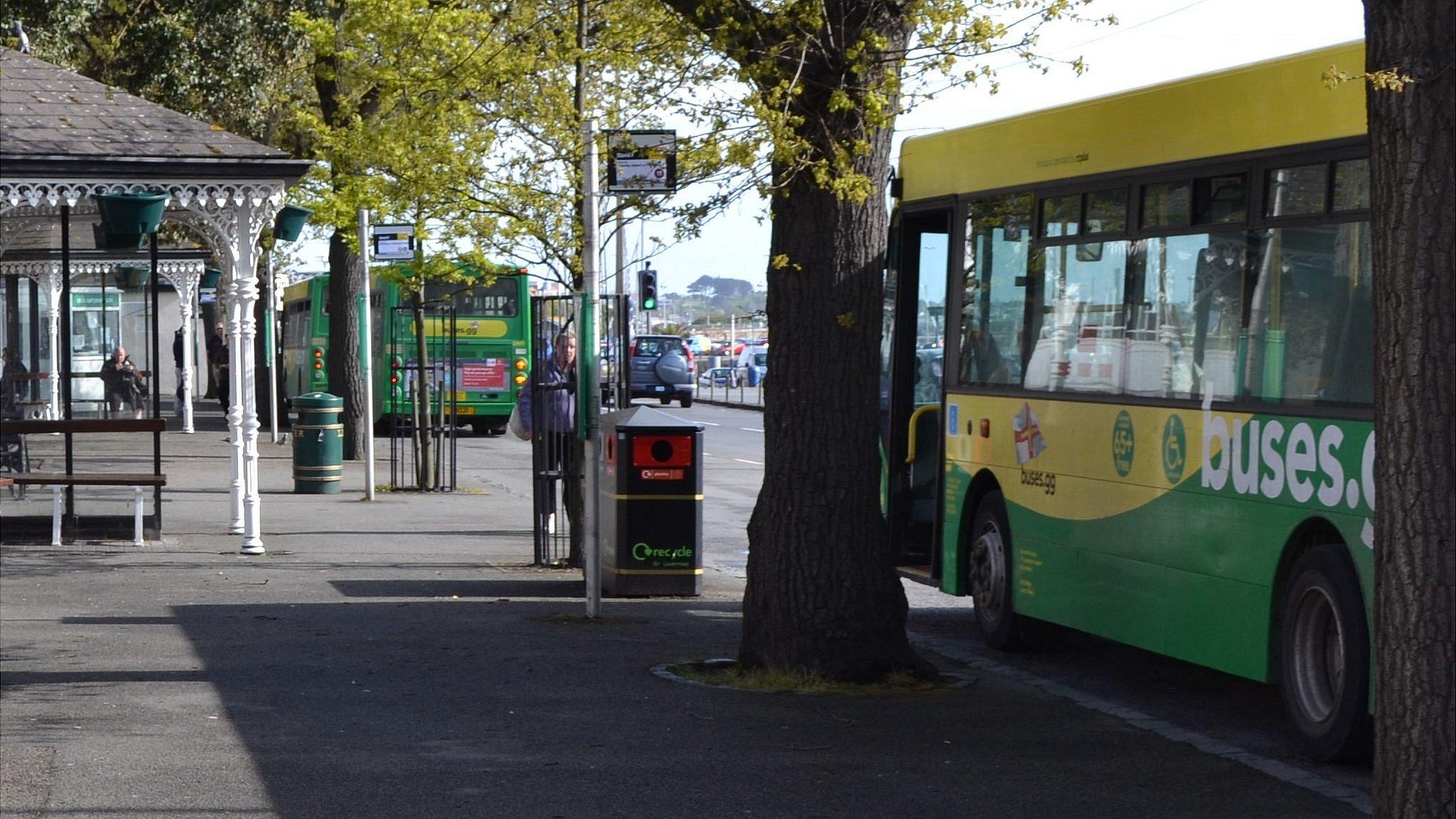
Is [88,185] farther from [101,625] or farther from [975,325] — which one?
[975,325]

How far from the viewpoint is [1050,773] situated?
729 cm

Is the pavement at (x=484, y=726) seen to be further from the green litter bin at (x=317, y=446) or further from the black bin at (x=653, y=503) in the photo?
the green litter bin at (x=317, y=446)

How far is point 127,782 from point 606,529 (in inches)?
248

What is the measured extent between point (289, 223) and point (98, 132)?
2.83 metres

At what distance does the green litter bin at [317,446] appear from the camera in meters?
21.7

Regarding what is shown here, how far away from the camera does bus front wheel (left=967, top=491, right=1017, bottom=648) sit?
10.7 m

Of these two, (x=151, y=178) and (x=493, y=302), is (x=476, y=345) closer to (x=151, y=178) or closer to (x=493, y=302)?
(x=493, y=302)

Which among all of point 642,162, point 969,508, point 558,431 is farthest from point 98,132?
point 969,508

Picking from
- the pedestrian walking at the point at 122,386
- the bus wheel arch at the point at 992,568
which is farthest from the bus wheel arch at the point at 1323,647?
the pedestrian walking at the point at 122,386

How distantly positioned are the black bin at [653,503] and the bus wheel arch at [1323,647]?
5.40 m

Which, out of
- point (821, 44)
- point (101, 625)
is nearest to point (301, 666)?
point (101, 625)

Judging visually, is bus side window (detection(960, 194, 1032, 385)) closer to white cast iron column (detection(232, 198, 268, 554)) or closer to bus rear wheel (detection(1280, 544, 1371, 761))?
bus rear wheel (detection(1280, 544, 1371, 761))

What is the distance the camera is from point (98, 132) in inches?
576

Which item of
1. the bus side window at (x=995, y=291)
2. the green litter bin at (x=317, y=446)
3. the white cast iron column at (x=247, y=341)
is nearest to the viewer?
the bus side window at (x=995, y=291)
